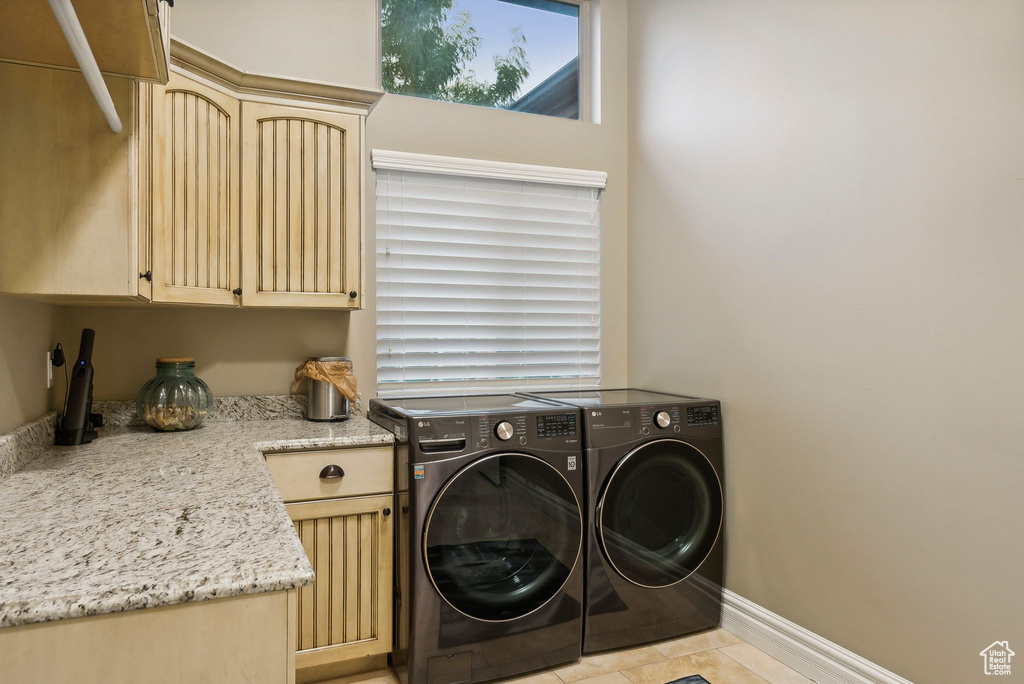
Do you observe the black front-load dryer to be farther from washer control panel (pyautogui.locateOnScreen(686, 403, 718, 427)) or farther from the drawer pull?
the drawer pull

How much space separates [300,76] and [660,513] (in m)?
2.44

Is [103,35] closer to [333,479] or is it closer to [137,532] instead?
[137,532]

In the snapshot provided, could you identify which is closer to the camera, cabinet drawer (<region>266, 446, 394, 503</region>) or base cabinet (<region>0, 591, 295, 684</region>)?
base cabinet (<region>0, 591, 295, 684</region>)

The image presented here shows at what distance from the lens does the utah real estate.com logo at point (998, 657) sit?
63.4 inches

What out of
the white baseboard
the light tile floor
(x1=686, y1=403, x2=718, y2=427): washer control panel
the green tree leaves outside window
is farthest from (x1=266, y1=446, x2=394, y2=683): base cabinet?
the green tree leaves outside window

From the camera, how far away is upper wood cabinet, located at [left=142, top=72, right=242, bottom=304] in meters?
2.06

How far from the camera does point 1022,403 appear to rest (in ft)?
5.20

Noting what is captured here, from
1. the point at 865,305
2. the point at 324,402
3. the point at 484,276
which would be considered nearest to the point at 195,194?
the point at 324,402

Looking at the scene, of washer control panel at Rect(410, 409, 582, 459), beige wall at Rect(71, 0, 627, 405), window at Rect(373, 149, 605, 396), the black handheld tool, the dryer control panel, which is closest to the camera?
the black handheld tool

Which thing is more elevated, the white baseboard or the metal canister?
the metal canister

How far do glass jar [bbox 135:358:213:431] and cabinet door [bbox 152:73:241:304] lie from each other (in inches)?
12.6

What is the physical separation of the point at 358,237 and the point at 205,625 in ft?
5.95

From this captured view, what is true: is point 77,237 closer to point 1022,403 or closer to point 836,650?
point 1022,403

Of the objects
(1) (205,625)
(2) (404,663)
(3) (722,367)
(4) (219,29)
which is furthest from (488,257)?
(1) (205,625)
